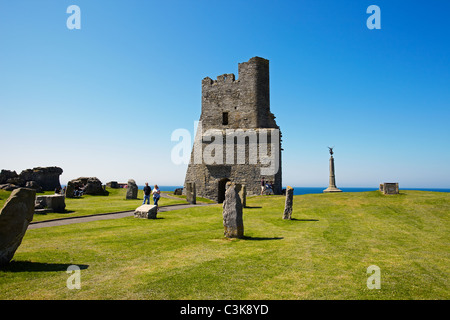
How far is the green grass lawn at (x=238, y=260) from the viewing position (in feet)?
18.3

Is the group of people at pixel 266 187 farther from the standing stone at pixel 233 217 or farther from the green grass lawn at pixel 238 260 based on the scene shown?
the standing stone at pixel 233 217

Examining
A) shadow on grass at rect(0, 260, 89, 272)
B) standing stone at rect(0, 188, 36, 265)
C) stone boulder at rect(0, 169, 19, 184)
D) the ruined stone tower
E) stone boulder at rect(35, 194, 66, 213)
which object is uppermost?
the ruined stone tower

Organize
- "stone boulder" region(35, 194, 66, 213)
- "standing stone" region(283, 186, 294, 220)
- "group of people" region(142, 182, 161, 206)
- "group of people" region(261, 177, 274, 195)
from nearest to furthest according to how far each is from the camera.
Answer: "standing stone" region(283, 186, 294, 220)
"stone boulder" region(35, 194, 66, 213)
"group of people" region(142, 182, 161, 206)
"group of people" region(261, 177, 274, 195)

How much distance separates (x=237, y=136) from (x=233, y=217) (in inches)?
895

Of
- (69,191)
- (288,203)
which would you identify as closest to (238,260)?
(288,203)

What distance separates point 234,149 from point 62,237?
24144 mm

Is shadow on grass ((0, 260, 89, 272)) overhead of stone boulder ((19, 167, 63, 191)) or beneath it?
beneath

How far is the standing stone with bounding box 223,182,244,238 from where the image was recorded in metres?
10.6

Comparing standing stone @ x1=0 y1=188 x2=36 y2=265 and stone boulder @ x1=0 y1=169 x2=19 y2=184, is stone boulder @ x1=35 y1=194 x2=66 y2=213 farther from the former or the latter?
stone boulder @ x1=0 y1=169 x2=19 y2=184

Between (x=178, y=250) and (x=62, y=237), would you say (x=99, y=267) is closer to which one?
(x=178, y=250)

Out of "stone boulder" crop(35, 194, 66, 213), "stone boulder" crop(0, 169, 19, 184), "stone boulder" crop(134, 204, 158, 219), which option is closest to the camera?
"stone boulder" crop(134, 204, 158, 219)

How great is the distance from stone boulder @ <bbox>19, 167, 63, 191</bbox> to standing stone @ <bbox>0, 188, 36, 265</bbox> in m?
33.7

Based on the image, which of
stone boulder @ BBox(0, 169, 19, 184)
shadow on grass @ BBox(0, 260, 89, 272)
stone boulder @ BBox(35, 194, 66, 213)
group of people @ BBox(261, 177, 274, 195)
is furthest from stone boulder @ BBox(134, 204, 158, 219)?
stone boulder @ BBox(0, 169, 19, 184)

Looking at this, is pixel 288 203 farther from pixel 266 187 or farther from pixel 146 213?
pixel 266 187
